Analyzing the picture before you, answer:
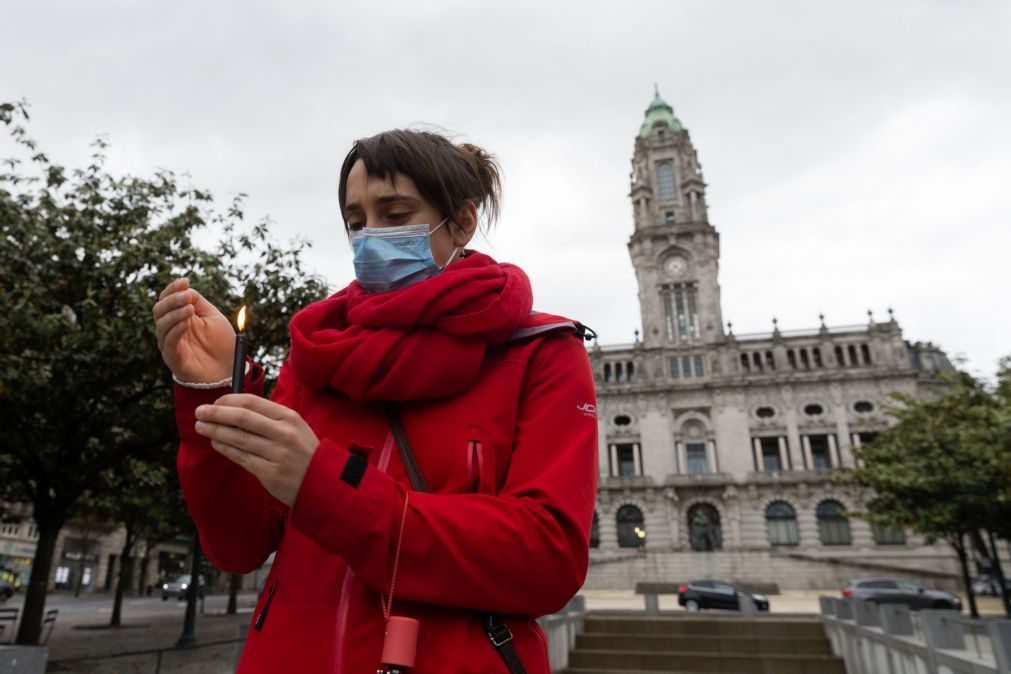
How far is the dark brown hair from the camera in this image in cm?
161

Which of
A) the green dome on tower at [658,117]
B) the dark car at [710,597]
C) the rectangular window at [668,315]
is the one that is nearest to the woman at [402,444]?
the dark car at [710,597]

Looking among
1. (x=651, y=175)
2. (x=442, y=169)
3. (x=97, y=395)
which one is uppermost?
(x=651, y=175)

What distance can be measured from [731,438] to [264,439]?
147 ft

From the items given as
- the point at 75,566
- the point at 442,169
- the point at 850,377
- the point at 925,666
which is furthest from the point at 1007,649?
the point at 75,566

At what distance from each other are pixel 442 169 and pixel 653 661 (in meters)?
10.9

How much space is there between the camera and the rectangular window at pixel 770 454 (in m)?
41.7

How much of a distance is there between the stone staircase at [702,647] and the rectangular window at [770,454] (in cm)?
3186

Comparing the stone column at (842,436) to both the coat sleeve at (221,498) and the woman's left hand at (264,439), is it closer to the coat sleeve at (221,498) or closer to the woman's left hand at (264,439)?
the coat sleeve at (221,498)

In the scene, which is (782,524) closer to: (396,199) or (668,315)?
(668,315)

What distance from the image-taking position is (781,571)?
121ft

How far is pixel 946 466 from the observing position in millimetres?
16703

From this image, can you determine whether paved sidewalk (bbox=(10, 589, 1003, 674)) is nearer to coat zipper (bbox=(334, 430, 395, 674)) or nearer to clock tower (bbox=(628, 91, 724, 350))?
coat zipper (bbox=(334, 430, 395, 674))

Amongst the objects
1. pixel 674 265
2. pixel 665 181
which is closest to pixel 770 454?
pixel 674 265

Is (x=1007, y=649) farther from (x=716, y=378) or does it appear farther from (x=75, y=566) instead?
(x=75, y=566)
